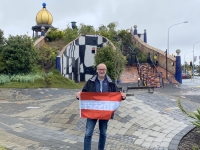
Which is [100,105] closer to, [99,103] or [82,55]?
[99,103]

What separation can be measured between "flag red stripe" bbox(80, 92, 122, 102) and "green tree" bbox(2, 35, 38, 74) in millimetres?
14472

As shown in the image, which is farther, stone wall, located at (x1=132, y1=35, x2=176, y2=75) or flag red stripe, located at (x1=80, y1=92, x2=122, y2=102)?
stone wall, located at (x1=132, y1=35, x2=176, y2=75)

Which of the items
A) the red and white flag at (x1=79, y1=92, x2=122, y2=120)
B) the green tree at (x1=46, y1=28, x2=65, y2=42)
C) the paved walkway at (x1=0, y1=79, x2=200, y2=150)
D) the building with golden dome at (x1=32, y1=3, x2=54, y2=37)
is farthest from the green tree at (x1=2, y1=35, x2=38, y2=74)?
the building with golden dome at (x1=32, y1=3, x2=54, y2=37)

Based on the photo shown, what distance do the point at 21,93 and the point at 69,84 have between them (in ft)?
14.3

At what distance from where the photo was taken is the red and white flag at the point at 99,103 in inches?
211

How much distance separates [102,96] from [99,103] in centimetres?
16

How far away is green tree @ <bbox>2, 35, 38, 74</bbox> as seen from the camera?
62.4ft

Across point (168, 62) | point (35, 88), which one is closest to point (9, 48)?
point (35, 88)

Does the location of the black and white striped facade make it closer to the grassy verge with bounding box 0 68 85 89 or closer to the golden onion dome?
the grassy verge with bounding box 0 68 85 89

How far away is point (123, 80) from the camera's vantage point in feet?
89.2

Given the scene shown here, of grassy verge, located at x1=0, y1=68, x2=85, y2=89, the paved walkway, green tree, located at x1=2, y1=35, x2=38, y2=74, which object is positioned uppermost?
green tree, located at x1=2, y1=35, x2=38, y2=74

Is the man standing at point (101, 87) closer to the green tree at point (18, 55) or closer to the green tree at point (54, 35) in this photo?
the green tree at point (18, 55)

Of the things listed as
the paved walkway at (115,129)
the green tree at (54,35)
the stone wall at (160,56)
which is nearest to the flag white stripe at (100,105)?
the paved walkway at (115,129)

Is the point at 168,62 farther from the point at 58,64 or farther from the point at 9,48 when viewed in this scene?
the point at 9,48
